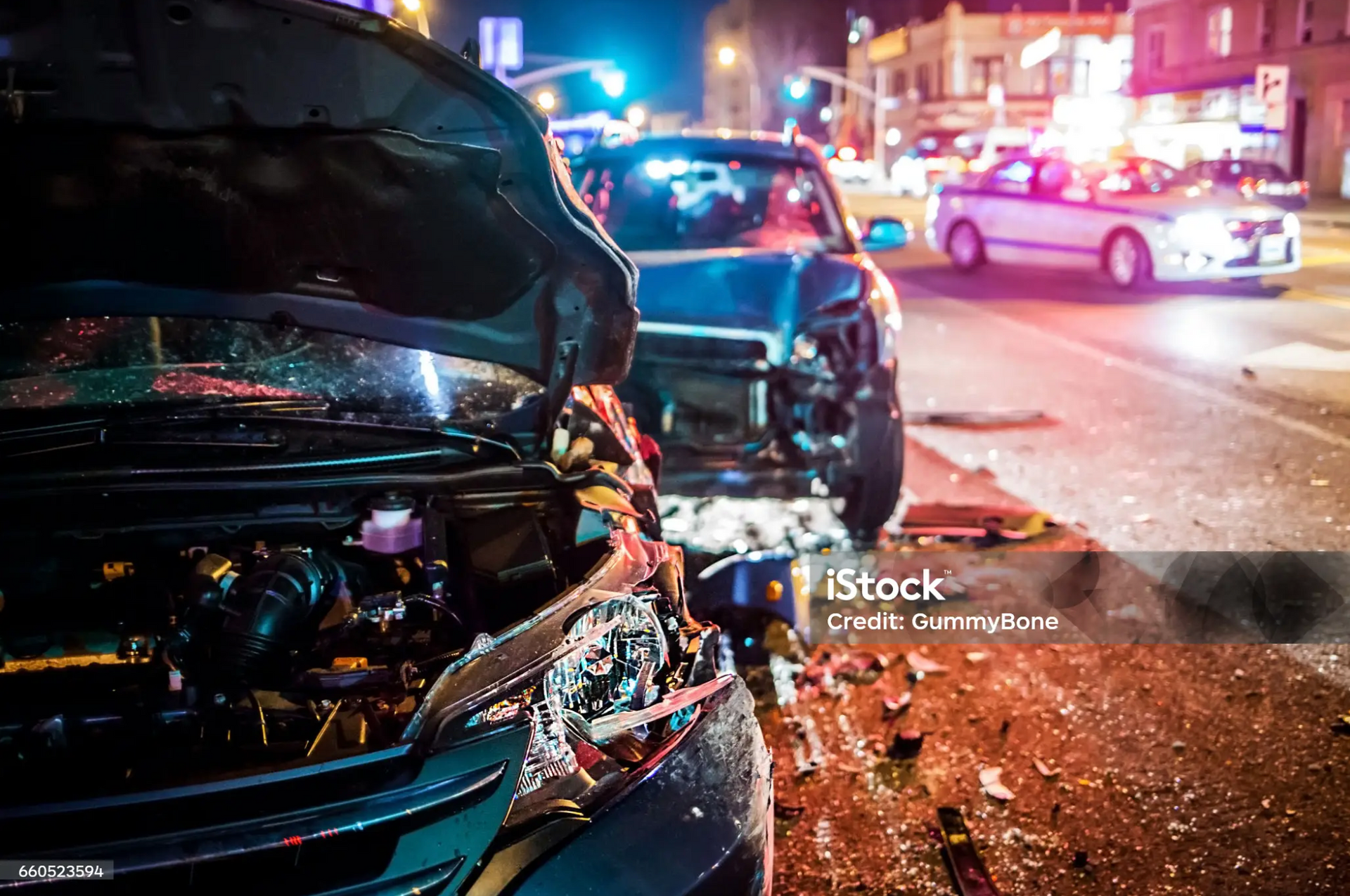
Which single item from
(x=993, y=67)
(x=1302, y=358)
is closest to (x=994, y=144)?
(x=993, y=67)

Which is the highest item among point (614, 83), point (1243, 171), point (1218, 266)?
point (614, 83)

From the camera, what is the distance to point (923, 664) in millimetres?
4012

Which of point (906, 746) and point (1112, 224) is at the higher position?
point (1112, 224)

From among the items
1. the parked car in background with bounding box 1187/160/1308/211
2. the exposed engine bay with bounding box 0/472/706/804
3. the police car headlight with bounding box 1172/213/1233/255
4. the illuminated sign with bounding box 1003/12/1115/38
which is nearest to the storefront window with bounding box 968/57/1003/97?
the illuminated sign with bounding box 1003/12/1115/38

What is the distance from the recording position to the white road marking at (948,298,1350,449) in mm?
6797

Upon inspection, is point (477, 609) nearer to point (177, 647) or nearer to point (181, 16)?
point (177, 647)

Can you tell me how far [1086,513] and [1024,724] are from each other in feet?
7.38

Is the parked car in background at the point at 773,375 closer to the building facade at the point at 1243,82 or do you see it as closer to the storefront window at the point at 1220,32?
the building facade at the point at 1243,82

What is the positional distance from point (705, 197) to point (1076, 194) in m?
9.21

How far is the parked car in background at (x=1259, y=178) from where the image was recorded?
17.8 meters

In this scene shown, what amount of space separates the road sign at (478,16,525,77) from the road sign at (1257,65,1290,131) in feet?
52.2

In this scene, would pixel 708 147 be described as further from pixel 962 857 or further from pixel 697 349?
pixel 962 857

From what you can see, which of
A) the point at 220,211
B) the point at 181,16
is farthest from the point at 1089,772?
the point at 181,16

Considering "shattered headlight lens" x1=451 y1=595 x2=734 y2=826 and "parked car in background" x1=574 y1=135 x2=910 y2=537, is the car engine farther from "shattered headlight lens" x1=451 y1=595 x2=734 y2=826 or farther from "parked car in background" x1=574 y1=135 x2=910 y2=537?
"parked car in background" x1=574 y1=135 x2=910 y2=537
